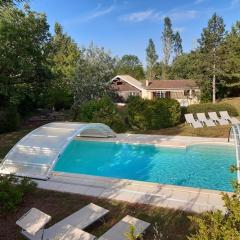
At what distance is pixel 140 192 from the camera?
9.66 meters

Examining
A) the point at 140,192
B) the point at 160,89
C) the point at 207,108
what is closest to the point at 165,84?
the point at 160,89

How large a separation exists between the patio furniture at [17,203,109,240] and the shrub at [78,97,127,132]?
1322 centimetres

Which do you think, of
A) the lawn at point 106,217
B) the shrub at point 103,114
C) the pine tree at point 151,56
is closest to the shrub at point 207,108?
the shrub at point 103,114

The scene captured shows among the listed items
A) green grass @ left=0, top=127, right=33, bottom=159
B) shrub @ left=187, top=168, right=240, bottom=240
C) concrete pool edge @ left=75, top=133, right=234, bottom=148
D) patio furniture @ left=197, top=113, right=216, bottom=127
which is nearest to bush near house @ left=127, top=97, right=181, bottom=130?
patio furniture @ left=197, top=113, right=216, bottom=127

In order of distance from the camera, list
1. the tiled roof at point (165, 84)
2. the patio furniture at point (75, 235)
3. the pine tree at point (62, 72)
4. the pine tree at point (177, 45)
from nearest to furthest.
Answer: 1. the patio furniture at point (75, 235)
2. the pine tree at point (62, 72)
3. the tiled roof at point (165, 84)
4. the pine tree at point (177, 45)

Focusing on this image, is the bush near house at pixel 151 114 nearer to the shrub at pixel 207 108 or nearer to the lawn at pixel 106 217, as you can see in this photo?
the shrub at pixel 207 108

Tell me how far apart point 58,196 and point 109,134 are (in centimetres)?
947

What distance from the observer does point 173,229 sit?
23.5 ft

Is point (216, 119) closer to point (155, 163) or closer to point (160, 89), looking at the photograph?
point (155, 163)

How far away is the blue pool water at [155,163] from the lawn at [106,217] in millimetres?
4156

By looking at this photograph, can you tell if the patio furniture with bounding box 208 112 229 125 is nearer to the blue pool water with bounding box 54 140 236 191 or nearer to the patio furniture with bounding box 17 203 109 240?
the blue pool water with bounding box 54 140 236 191

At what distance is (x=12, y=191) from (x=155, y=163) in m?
7.78

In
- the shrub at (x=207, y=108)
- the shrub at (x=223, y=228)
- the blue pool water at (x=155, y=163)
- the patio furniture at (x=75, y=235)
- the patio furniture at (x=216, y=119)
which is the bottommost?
the blue pool water at (x=155, y=163)

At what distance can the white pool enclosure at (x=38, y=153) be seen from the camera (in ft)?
38.3
